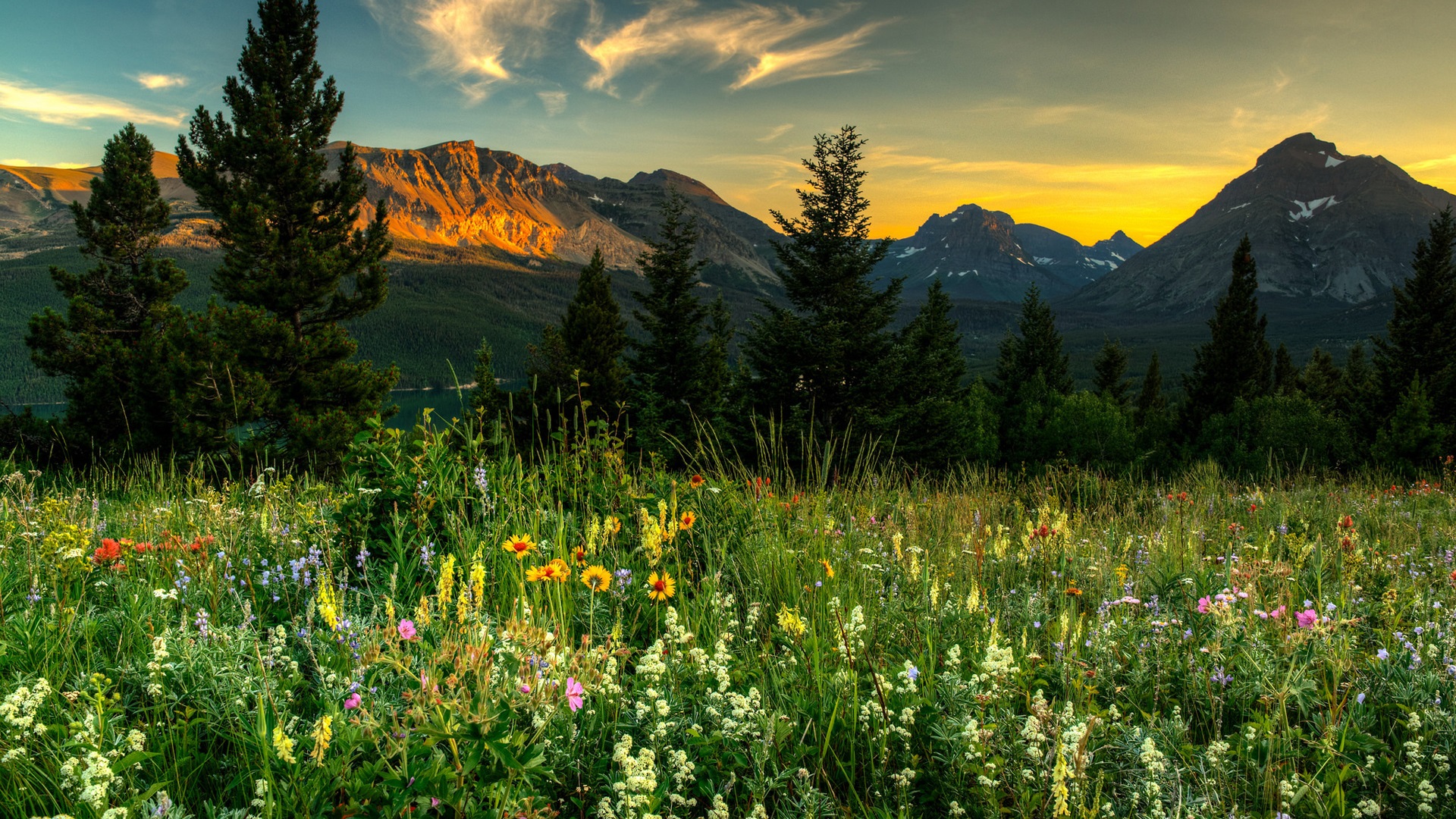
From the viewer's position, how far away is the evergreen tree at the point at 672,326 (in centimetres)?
3225

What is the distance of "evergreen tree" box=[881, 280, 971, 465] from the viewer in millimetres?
26719

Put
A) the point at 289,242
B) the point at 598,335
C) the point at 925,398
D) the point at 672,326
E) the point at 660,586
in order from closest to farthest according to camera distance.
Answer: the point at 660,586 < the point at 289,242 < the point at 925,398 < the point at 672,326 < the point at 598,335

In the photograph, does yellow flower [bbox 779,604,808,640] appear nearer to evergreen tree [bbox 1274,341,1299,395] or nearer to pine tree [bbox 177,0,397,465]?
pine tree [bbox 177,0,397,465]

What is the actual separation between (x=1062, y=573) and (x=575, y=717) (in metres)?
3.08

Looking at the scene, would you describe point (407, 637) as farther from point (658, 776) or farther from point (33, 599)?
point (33, 599)

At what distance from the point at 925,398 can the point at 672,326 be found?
41.5 ft

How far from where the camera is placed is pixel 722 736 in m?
1.95

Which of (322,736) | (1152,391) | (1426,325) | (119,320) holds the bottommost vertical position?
(1152,391)

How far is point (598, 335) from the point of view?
1305 inches

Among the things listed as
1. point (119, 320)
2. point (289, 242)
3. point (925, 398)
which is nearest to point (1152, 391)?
point (925, 398)

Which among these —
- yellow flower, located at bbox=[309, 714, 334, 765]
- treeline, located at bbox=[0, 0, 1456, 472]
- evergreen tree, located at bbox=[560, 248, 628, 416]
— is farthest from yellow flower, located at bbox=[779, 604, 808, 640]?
evergreen tree, located at bbox=[560, 248, 628, 416]

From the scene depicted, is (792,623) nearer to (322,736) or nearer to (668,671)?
(668,671)

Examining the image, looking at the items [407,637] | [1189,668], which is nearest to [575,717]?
[407,637]

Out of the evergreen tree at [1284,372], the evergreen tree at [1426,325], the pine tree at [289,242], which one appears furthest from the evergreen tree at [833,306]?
the evergreen tree at [1284,372]
